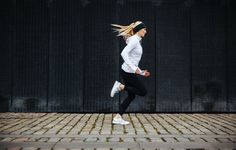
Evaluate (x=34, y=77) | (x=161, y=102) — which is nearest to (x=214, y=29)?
(x=161, y=102)

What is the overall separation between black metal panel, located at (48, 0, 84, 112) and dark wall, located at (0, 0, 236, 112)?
0.08 feet

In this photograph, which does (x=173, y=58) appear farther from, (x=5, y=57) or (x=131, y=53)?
(x=5, y=57)

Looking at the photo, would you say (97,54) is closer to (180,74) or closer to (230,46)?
(180,74)

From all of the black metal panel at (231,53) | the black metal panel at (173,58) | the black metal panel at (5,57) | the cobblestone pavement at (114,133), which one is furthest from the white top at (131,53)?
the black metal panel at (5,57)

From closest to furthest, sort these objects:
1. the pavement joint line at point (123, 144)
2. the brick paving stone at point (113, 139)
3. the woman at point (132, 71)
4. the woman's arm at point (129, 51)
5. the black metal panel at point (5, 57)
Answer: the pavement joint line at point (123, 144) < the brick paving stone at point (113, 139) < the woman's arm at point (129, 51) < the woman at point (132, 71) < the black metal panel at point (5, 57)

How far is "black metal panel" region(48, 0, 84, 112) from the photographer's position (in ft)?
31.3

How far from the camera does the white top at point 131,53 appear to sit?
289 inches

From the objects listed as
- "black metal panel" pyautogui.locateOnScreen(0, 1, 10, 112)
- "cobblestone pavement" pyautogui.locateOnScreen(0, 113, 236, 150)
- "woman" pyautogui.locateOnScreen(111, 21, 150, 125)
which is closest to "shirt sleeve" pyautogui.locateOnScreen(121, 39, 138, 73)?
"woman" pyautogui.locateOnScreen(111, 21, 150, 125)

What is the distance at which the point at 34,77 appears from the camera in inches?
376

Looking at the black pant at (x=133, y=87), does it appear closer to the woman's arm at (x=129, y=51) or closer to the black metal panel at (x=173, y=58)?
the woman's arm at (x=129, y=51)

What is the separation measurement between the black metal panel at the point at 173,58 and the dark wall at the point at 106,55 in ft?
0.08

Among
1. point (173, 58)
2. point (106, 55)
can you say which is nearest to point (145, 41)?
point (173, 58)

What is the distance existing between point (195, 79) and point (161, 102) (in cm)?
104

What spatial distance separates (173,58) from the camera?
961 cm
